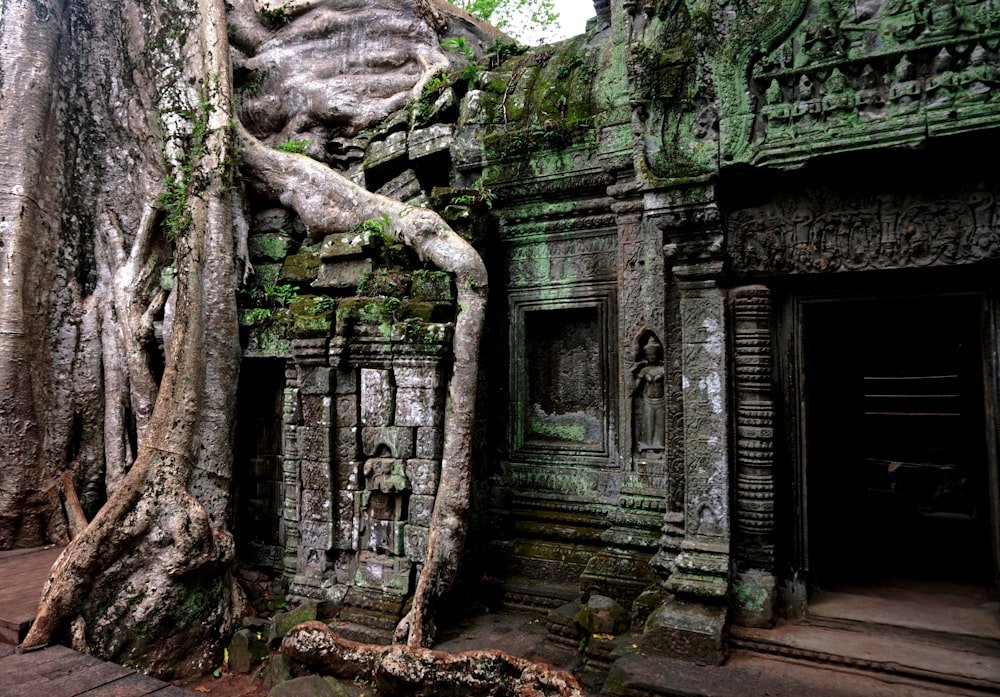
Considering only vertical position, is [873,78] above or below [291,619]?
above

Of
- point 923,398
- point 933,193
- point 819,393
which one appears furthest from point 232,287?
point 923,398

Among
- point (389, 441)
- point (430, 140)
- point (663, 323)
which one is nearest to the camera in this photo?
point (663, 323)

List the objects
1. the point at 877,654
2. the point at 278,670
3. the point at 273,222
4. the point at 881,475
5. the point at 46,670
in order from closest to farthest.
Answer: the point at 877,654 < the point at 46,670 < the point at 278,670 < the point at 273,222 < the point at 881,475

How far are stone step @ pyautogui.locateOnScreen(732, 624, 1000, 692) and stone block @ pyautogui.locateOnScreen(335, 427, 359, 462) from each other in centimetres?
298

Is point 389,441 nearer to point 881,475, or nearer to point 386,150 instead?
point 386,150

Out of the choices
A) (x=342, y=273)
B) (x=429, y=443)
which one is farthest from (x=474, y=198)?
(x=429, y=443)

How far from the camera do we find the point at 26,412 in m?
6.50

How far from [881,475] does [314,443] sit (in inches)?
277

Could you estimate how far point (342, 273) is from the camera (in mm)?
5738

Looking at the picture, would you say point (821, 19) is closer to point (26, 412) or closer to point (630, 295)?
point (630, 295)

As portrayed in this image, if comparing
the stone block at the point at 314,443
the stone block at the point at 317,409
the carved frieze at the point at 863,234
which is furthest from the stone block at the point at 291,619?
the carved frieze at the point at 863,234

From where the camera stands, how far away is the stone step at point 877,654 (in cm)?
328

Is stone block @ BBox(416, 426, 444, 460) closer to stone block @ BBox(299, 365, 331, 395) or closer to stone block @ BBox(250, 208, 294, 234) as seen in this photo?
stone block @ BBox(299, 365, 331, 395)

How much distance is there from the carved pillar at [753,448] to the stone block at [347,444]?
2.84 metres
